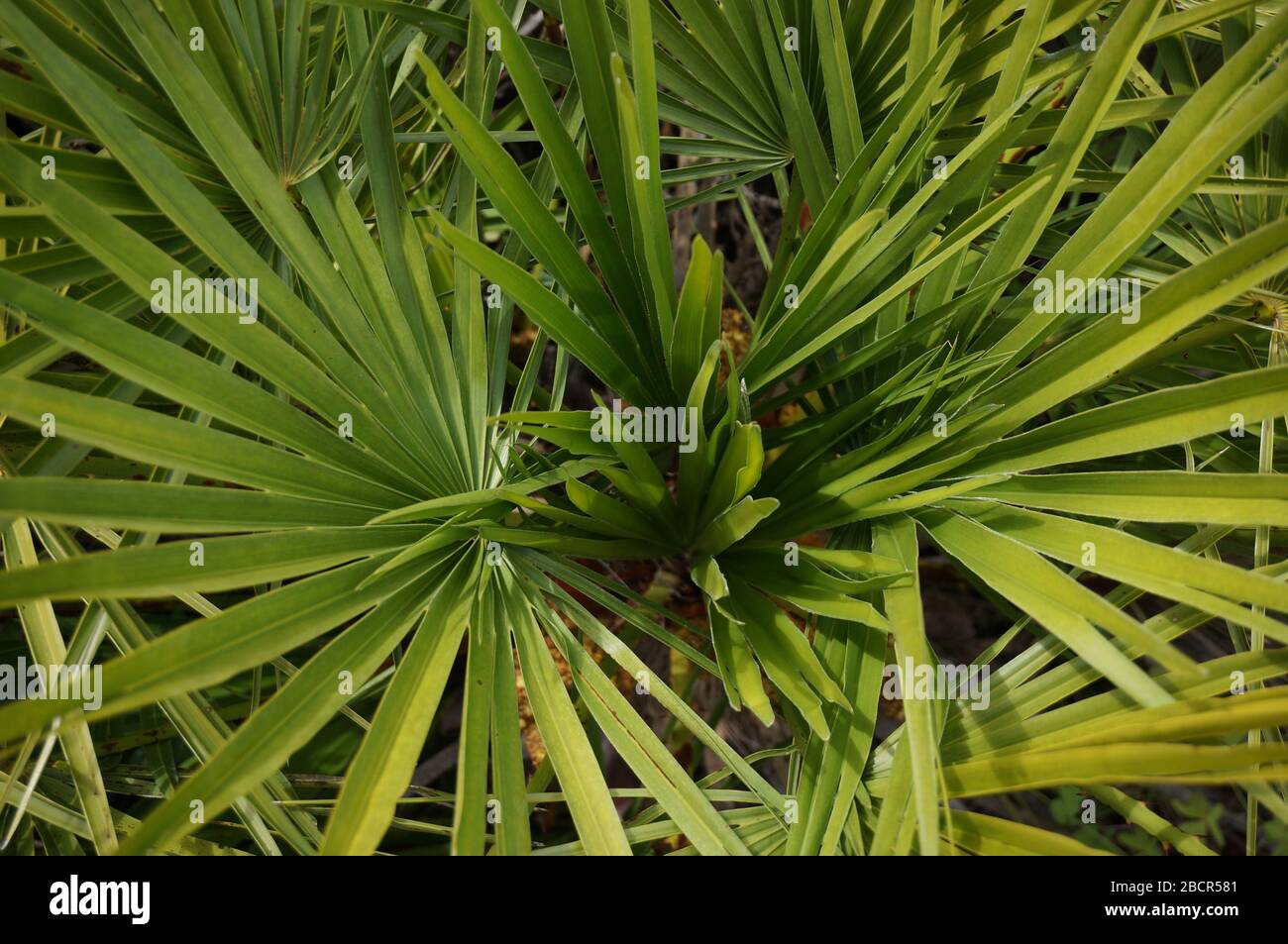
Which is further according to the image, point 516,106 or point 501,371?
point 516,106

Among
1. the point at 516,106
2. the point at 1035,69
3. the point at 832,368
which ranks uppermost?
the point at 516,106

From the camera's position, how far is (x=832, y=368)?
2.42 feet

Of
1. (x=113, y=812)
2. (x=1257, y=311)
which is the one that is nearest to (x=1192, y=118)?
(x=1257, y=311)

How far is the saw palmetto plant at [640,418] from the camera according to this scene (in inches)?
21.7

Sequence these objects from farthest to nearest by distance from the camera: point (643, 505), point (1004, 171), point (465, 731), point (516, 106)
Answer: point (516, 106) < point (1004, 171) < point (643, 505) < point (465, 731)

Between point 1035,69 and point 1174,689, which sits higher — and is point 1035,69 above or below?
above

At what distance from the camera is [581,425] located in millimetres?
660

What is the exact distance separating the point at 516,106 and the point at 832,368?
2.01 ft

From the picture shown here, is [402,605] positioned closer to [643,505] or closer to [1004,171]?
[643,505]

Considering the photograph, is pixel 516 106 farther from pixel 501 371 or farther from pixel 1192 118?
pixel 1192 118

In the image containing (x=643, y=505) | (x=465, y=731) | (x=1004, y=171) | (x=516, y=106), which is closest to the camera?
(x=465, y=731)

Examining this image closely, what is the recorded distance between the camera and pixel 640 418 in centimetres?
68

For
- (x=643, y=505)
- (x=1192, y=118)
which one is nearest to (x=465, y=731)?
(x=643, y=505)

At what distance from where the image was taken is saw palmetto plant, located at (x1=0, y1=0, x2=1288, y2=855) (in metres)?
0.55
